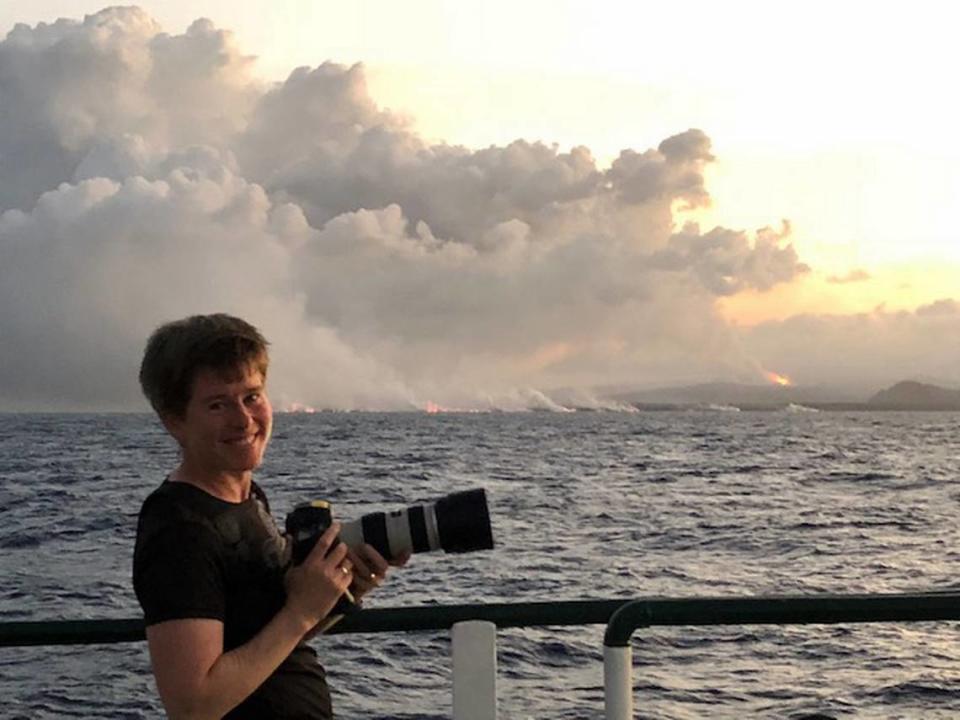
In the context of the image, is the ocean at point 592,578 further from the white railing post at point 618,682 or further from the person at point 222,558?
the person at point 222,558

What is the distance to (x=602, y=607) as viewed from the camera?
2.74m

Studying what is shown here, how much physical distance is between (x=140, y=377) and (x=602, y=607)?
3.84ft

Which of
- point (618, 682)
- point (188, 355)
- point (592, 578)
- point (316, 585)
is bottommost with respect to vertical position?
point (592, 578)

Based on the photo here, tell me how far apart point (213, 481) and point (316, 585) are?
0.89 feet

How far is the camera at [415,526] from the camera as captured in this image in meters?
2.17

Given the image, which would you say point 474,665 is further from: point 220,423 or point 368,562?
point 220,423

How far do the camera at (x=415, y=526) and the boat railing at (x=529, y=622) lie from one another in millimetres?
506

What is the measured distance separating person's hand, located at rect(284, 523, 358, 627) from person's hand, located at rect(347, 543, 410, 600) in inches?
2.5

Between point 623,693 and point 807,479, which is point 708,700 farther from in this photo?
point 807,479

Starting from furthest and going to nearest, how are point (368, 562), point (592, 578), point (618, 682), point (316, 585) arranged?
point (592, 578)
point (618, 682)
point (368, 562)
point (316, 585)

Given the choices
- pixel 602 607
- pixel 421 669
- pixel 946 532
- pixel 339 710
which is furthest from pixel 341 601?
pixel 946 532

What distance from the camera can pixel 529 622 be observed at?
8.91ft

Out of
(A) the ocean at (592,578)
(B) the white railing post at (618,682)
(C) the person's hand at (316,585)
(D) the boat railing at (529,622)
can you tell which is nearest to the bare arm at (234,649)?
(C) the person's hand at (316,585)

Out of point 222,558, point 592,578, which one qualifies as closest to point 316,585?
point 222,558
